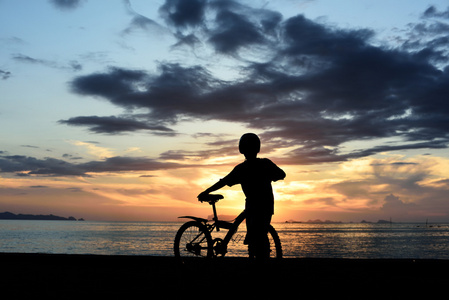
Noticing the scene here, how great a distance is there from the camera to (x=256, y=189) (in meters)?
5.72

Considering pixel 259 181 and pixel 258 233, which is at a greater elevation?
pixel 259 181

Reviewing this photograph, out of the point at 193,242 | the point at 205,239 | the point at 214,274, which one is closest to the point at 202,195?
the point at 205,239

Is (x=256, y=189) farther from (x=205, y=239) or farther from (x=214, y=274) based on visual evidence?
(x=214, y=274)

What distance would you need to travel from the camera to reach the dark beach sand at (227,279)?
590cm

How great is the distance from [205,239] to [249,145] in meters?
2.45


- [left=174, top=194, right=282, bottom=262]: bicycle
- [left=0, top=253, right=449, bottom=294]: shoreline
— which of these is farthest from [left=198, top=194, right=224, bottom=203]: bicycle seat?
[left=0, top=253, right=449, bottom=294]: shoreline

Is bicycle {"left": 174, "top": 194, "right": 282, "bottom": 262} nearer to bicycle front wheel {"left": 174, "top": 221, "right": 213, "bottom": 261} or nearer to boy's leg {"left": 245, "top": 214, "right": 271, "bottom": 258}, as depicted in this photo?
bicycle front wheel {"left": 174, "top": 221, "right": 213, "bottom": 261}

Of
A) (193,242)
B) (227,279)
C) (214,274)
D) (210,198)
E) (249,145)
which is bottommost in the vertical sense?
(227,279)

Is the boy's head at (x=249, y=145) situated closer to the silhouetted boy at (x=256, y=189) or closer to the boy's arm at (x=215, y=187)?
the silhouetted boy at (x=256, y=189)

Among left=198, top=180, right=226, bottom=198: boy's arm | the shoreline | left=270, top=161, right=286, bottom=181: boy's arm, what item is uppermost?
left=270, top=161, right=286, bottom=181: boy's arm

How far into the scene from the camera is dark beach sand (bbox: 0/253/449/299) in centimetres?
590

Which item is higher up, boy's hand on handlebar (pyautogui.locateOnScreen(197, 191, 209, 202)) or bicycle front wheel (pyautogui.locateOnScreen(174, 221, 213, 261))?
boy's hand on handlebar (pyautogui.locateOnScreen(197, 191, 209, 202))

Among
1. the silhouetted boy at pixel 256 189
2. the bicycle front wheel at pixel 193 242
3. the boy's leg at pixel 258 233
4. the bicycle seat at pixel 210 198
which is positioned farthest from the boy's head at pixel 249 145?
the bicycle front wheel at pixel 193 242

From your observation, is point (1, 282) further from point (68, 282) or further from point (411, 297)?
point (411, 297)
